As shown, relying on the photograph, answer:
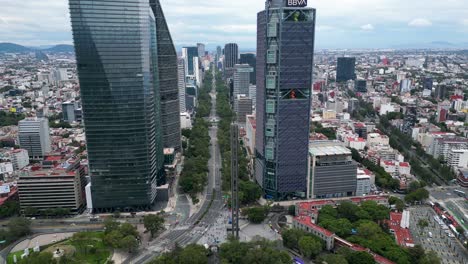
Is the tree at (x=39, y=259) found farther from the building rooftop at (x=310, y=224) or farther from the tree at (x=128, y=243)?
the building rooftop at (x=310, y=224)

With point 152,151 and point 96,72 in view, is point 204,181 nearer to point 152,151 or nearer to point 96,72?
point 152,151

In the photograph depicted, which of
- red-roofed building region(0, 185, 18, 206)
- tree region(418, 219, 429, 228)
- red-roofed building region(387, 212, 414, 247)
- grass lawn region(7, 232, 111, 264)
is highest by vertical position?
red-roofed building region(0, 185, 18, 206)

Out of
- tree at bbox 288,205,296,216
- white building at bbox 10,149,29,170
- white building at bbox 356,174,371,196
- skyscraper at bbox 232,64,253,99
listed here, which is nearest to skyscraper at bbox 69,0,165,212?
tree at bbox 288,205,296,216

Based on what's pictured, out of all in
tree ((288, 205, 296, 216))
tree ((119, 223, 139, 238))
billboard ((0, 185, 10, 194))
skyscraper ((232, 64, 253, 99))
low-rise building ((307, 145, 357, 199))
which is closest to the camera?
tree ((119, 223, 139, 238))

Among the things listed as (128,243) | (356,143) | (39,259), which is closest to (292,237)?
(128,243)

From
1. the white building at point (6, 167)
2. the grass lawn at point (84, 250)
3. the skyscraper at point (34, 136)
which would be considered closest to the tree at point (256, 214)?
the grass lawn at point (84, 250)

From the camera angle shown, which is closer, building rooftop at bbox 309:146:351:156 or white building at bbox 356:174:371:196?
building rooftop at bbox 309:146:351:156

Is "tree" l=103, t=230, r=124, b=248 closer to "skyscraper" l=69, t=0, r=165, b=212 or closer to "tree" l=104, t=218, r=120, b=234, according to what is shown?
"tree" l=104, t=218, r=120, b=234

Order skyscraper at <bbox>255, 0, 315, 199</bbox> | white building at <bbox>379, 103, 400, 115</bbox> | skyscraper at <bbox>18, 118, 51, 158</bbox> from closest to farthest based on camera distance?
skyscraper at <bbox>255, 0, 315, 199</bbox> → skyscraper at <bbox>18, 118, 51, 158</bbox> → white building at <bbox>379, 103, 400, 115</bbox>
